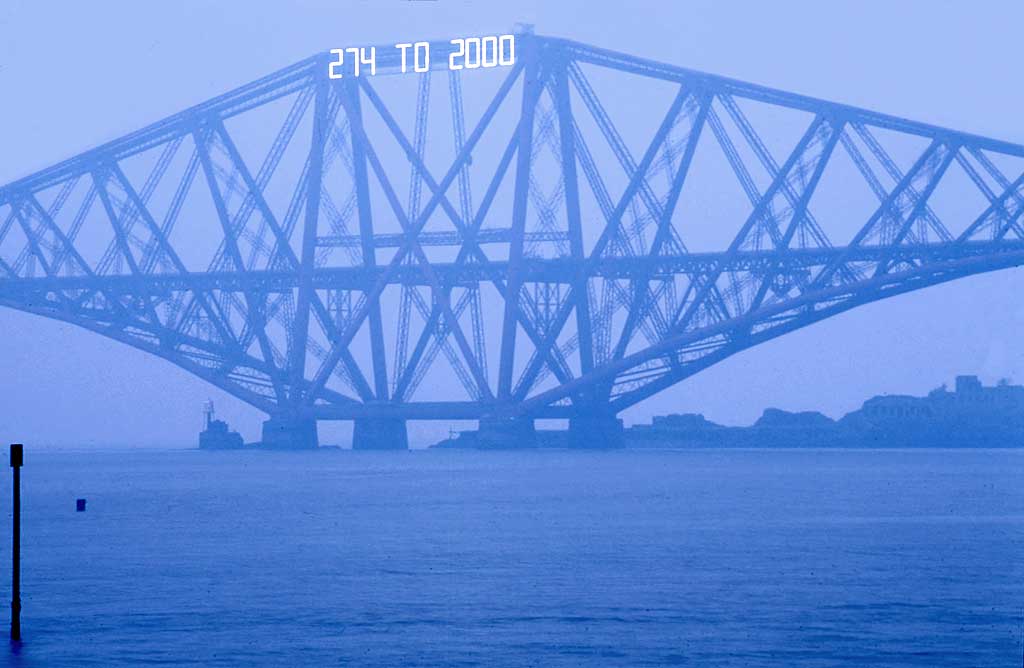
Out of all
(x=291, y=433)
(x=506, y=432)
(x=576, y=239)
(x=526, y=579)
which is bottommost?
(x=526, y=579)

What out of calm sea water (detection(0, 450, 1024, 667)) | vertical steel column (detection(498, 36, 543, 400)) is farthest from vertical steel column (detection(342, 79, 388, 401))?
calm sea water (detection(0, 450, 1024, 667))

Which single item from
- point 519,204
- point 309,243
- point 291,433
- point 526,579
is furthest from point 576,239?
point 526,579

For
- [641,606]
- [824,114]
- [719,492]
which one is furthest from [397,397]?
[641,606]

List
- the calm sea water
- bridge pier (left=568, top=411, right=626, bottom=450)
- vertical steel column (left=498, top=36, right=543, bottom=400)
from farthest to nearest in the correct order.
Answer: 1. bridge pier (left=568, top=411, right=626, bottom=450)
2. vertical steel column (left=498, top=36, right=543, bottom=400)
3. the calm sea water

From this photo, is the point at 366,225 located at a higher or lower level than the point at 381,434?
higher

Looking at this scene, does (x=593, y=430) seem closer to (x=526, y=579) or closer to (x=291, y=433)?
(x=291, y=433)

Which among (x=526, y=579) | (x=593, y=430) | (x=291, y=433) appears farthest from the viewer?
(x=291, y=433)

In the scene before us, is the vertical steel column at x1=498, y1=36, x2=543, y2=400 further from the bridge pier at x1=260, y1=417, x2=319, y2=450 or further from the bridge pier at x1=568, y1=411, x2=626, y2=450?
the bridge pier at x1=260, y1=417, x2=319, y2=450
